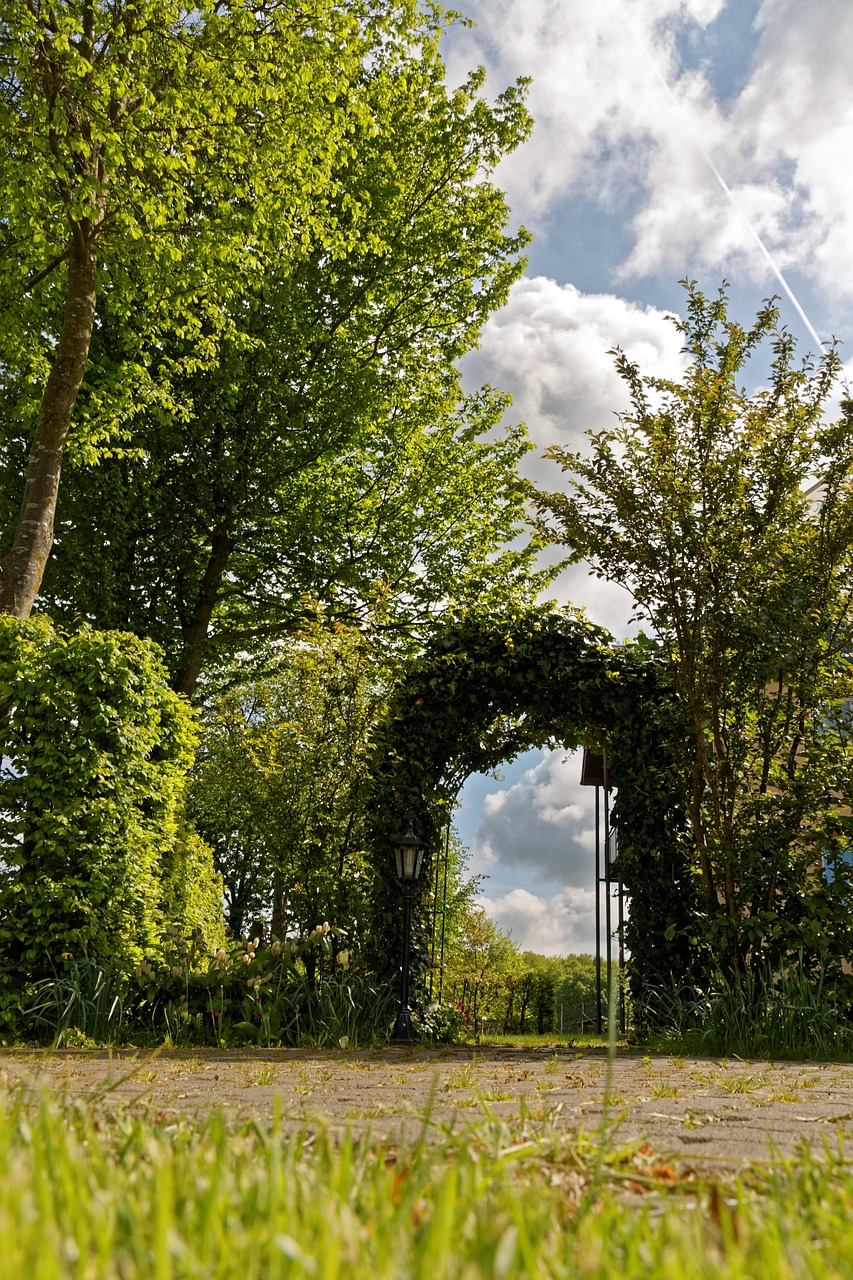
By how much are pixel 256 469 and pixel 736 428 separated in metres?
8.02

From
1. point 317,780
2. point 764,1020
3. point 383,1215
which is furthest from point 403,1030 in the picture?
point 383,1215

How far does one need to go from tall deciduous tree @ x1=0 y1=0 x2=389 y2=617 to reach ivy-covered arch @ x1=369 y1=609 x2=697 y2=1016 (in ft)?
13.9

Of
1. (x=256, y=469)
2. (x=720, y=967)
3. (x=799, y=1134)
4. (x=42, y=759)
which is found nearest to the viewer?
(x=799, y=1134)

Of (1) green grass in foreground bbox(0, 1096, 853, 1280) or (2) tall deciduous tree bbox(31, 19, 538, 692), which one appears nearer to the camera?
(1) green grass in foreground bbox(0, 1096, 853, 1280)

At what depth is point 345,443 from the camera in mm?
15266

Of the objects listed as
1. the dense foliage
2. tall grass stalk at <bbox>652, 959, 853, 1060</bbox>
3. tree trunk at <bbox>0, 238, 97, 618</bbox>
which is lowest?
tall grass stalk at <bbox>652, 959, 853, 1060</bbox>

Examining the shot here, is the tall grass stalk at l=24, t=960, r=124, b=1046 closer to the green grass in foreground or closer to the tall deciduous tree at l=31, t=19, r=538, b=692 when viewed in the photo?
the green grass in foreground

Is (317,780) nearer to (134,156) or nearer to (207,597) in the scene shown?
(207,597)

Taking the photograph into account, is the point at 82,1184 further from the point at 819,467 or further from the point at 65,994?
the point at 819,467

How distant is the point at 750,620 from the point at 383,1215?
8.20 m

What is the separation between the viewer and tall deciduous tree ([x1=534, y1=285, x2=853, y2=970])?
889cm

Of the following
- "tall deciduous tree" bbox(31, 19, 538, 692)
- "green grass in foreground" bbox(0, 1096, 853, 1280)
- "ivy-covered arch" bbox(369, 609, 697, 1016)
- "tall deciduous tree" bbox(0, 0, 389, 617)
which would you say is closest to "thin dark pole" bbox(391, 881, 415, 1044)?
"ivy-covered arch" bbox(369, 609, 697, 1016)

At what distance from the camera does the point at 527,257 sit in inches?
659

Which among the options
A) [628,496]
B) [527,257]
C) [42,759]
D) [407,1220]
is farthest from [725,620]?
[527,257]
